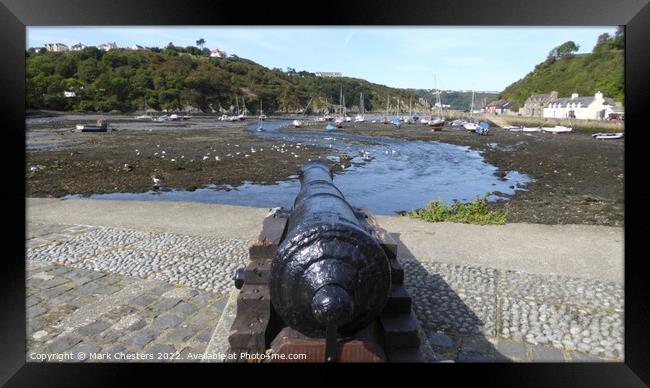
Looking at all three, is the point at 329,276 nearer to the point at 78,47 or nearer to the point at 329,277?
the point at 329,277

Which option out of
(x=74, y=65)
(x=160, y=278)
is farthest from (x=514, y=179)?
(x=74, y=65)

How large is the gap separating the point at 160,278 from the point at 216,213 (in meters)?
3.62

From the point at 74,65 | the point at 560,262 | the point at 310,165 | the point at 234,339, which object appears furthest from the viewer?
the point at 74,65

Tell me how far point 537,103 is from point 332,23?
230ft

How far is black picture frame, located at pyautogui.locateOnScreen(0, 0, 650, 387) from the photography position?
9.09 feet

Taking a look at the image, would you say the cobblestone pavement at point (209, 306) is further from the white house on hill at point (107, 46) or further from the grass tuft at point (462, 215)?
the white house on hill at point (107, 46)

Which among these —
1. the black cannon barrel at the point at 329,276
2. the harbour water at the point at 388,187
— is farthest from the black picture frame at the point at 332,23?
the harbour water at the point at 388,187

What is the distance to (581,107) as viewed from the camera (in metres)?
48.2

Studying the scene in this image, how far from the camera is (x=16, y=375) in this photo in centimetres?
290

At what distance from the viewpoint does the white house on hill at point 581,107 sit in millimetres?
43438

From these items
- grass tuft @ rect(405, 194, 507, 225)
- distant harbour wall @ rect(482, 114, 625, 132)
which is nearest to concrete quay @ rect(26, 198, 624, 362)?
grass tuft @ rect(405, 194, 507, 225)

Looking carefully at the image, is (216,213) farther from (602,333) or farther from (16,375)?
(602,333)

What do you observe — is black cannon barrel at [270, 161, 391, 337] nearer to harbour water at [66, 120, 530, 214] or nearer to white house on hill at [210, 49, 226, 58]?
harbour water at [66, 120, 530, 214]

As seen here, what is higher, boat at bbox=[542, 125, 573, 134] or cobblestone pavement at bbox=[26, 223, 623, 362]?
boat at bbox=[542, 125, 573, 134]
